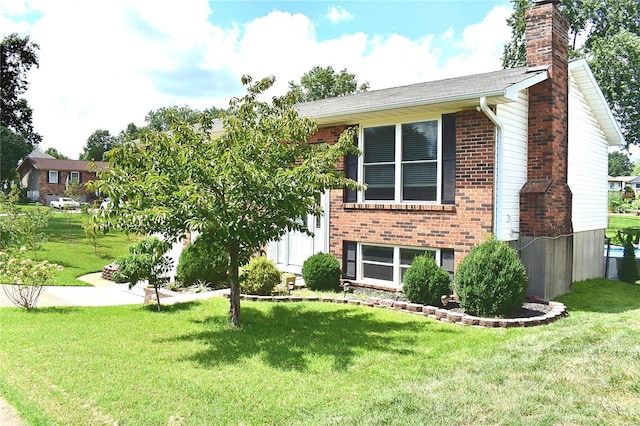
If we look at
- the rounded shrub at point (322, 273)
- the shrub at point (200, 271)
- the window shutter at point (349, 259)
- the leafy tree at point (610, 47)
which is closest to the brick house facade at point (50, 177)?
the leafy tree at point (610, 47)

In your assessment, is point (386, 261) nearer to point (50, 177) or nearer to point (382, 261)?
point (382, 261)

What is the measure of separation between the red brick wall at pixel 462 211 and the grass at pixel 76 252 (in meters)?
9.19

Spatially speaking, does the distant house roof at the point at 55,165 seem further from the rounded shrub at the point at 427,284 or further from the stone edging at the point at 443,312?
the rounded shrub at the point at 427,284

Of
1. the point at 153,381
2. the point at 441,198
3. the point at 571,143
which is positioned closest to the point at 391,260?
the point at 441,198

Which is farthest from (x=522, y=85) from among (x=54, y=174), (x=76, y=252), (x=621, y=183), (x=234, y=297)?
(x=621, y=183)

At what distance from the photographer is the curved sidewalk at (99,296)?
33.4ft

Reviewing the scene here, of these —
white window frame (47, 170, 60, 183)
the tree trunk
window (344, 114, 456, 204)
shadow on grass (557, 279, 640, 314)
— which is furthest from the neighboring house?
the tree trunk

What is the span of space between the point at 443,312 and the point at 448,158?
323cm

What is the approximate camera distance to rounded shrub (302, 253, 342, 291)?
1045 cm

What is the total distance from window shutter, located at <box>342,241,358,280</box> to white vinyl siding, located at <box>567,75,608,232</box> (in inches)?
224

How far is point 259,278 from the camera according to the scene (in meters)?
9.73

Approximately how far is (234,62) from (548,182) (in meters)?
8.10

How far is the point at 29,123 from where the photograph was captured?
27.1 m

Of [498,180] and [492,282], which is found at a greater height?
[498,180]
